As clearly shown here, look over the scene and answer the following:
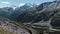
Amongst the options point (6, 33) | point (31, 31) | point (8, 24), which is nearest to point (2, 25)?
point (8, 24)

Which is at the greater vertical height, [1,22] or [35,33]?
[1,22]

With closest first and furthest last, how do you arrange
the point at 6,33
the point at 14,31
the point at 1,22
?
1. the point at 6,33
2. the point at 14,31
3. the point at 1,22

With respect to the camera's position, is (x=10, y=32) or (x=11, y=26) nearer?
(x=10, y=32)

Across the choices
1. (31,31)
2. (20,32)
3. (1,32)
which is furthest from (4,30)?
(31,31)

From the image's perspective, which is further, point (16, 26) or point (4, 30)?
point (16, 26)

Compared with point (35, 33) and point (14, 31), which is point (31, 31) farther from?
point (14, 31)

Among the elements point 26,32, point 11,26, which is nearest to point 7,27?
point 11,26

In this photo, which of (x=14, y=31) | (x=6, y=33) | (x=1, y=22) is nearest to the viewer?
(x=6, y=33)

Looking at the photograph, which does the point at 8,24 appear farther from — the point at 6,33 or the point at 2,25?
the point at 6,33
